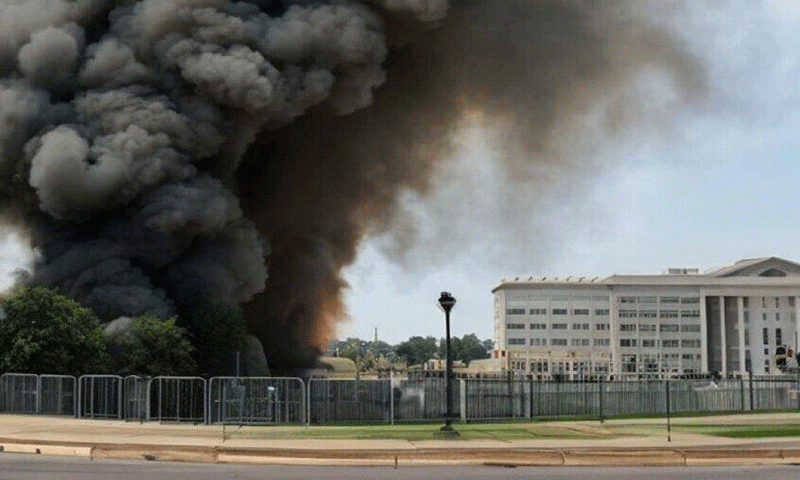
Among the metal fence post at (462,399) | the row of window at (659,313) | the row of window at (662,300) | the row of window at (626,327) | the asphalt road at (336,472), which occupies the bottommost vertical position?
the asphalt road at (336,472)

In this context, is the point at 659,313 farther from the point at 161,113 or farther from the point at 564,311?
the point at 161,113

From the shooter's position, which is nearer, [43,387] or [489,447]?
[489,447]

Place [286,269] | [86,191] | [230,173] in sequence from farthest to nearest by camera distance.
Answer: [286,269] → [230,173] → [86,191]

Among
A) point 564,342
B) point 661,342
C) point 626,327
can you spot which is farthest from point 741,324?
point 564,342

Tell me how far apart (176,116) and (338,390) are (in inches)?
945

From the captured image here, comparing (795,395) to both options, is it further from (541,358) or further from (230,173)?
(541,358)

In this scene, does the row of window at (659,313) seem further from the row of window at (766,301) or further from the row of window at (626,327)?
the row of window at (766,301)

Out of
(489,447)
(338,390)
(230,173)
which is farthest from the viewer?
(230,173)

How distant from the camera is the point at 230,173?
54.6 m

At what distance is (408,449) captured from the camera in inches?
682

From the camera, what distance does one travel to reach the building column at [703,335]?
126 metres

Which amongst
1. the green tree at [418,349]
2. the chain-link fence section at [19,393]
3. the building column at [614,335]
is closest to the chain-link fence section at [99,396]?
the chain-link fence section at [19,393]

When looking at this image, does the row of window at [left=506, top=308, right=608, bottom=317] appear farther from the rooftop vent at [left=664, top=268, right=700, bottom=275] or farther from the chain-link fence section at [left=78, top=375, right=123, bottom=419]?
the chain-link fence section at [left=78, top=375, right=123, bottom=419]

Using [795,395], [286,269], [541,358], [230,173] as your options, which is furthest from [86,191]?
[541,358]
